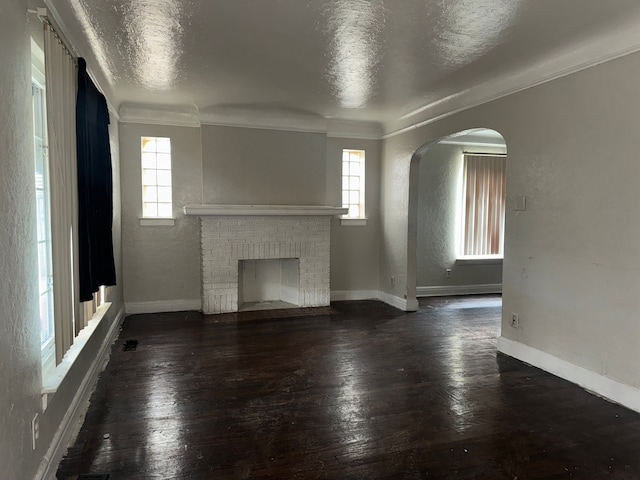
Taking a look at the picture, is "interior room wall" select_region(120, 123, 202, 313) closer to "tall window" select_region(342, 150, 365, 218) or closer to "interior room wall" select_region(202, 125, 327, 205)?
"interior room wall" select_region(202, 125, 327, 205)

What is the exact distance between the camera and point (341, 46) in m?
3.08

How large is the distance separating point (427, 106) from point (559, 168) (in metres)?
1.91

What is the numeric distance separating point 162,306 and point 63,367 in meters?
3.16

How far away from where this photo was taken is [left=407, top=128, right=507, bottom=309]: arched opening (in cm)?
636

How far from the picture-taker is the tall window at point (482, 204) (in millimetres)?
6457

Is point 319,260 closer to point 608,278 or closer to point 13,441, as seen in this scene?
point 608,278

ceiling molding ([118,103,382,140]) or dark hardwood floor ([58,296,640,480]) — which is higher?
ceiling molding ([118,103,382,140])

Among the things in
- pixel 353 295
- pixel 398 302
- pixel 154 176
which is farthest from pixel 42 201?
pixel 353 295

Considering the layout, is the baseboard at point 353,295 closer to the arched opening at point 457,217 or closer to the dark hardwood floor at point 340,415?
the arched opening at point 457,217

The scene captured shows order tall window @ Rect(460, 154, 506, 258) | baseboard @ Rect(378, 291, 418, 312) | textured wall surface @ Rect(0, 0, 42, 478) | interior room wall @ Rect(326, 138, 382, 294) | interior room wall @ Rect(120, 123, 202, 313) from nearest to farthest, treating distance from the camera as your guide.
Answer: textured wall surface @ Rect(0, 0, 42, 478), interior room wall @ Rect(120, 123, 202, 313), baseboard @ Rect(378, 291, 418, 312), interior room wall @ Rect(326, 138, 382, 294), tall window @ Rect(460, 154, 506, 258)

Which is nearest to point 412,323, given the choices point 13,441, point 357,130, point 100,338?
point 357,130

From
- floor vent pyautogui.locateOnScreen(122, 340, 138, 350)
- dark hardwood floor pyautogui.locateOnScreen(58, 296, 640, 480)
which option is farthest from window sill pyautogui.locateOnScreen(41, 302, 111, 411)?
floor vent pyautogui.locateOnScreen(122, 340, 138, 350)

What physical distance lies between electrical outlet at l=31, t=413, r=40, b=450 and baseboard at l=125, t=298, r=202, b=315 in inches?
139

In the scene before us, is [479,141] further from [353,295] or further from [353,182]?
[353,295]
